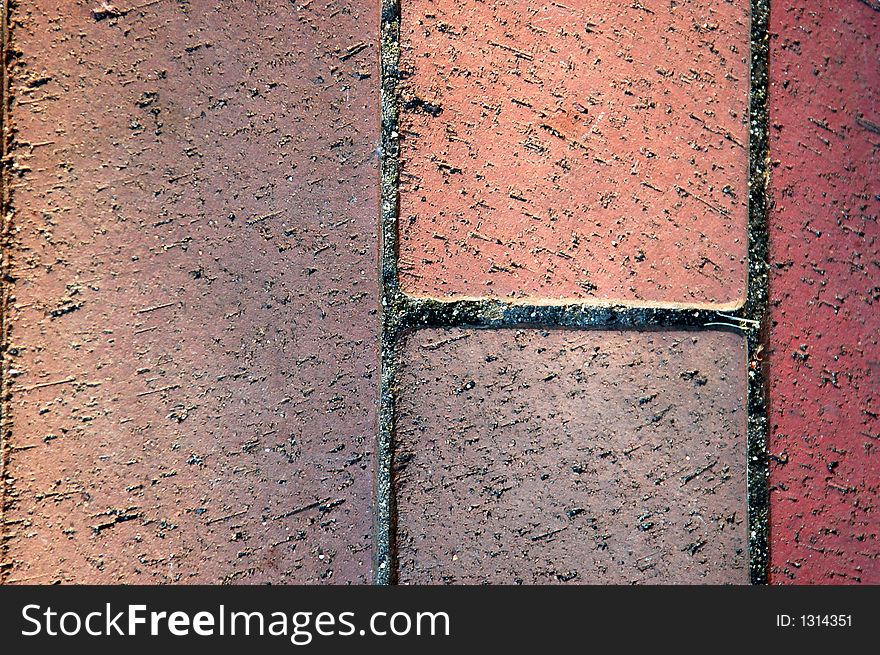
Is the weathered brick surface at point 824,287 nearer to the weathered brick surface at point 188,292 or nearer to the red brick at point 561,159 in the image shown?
the red brick at point 561,159

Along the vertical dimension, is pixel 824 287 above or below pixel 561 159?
below

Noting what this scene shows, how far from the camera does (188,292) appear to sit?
597mm

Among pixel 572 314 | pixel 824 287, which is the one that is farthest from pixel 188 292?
pixel 824 287

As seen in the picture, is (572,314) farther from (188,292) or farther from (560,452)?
(188,292)

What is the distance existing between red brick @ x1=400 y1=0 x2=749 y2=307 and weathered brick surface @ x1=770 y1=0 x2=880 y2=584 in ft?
0.22

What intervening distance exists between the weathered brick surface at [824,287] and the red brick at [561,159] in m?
0.07

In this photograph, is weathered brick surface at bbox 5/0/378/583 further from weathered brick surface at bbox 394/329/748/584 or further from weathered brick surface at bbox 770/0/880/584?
weathered brick surface at bbox 770/0/880/584

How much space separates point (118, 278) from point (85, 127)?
0.47ft

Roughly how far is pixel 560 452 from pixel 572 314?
134 mm

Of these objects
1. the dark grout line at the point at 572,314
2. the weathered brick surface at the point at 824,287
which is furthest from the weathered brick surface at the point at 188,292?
the weathered brick surface at the point at 824,287

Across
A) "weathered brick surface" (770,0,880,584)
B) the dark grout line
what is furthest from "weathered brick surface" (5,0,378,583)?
"weathered brick surface" (770,0,880,584)

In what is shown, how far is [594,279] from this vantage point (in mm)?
613

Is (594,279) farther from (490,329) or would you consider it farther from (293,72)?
(293,72)

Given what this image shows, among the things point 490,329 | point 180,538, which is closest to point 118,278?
point 180,538
